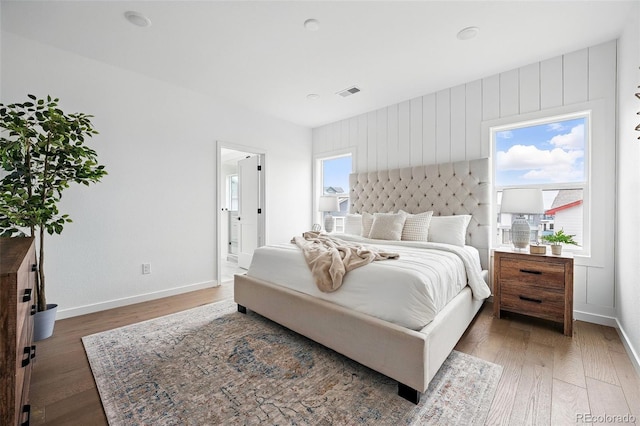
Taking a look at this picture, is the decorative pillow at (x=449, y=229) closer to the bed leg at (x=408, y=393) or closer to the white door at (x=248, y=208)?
the bed leg at (x=408, y=393)

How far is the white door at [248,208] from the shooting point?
179 inches

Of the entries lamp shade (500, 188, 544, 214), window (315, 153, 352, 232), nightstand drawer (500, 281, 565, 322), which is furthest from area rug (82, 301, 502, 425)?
window (315, 153, 352, 232)

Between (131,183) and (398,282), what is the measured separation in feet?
10.0

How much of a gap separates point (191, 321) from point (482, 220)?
10.8 feet

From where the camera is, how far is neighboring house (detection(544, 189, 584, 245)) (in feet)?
8.86

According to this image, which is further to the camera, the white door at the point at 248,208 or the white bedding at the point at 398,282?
the white door at the point at 248,208

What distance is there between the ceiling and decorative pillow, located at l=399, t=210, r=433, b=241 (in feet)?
5.42

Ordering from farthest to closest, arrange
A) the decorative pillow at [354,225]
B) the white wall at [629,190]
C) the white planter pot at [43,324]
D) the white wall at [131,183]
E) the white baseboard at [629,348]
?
the decorative pillow at [354,225]
the white wall at [131,183]
the white planter pot at [43,324]
the white wall at [629,190]
the white baseboard at [629,348]

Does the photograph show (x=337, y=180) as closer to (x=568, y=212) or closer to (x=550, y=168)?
(x=550, y=168)

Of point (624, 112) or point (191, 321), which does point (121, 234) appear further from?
point (624, 112)

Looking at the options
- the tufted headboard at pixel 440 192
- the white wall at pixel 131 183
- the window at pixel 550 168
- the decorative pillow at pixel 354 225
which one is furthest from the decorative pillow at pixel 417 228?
the white wall at pixel 131 183

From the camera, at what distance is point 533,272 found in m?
2.47

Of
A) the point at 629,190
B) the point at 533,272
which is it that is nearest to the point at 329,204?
the point at 533,272

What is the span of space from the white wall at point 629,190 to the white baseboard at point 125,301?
416cm
